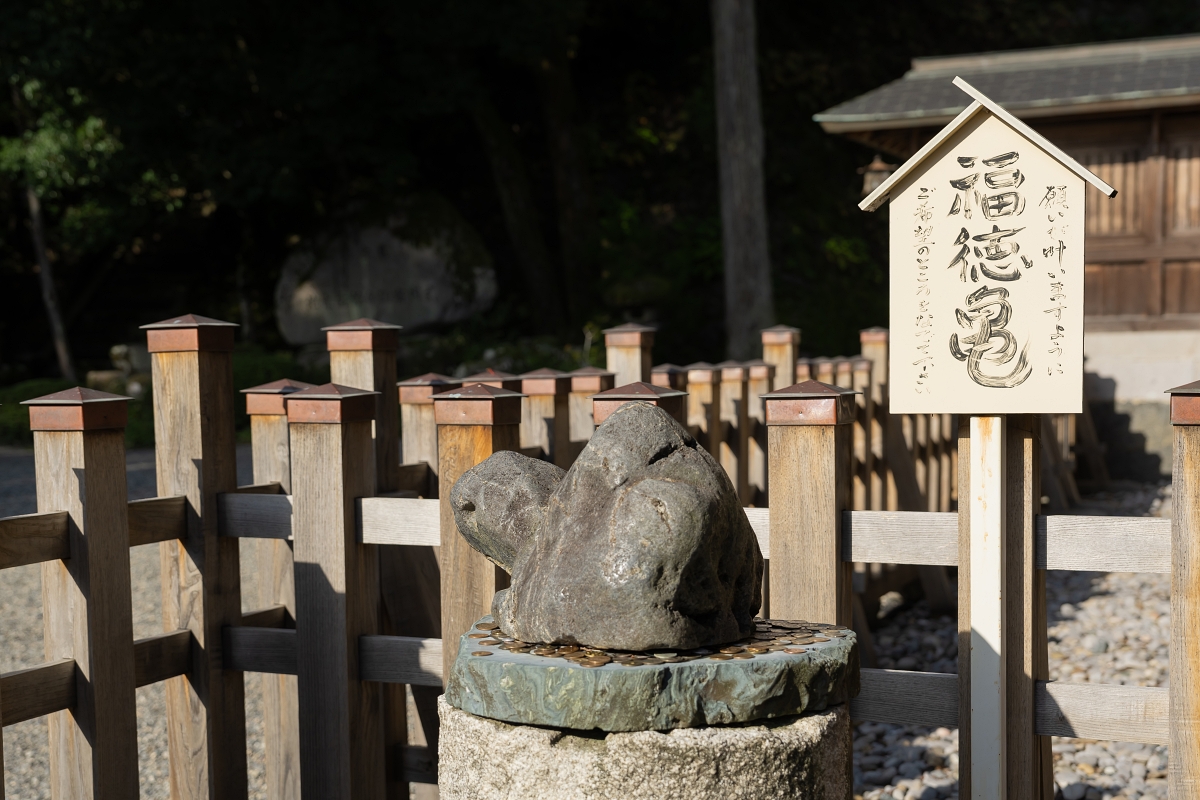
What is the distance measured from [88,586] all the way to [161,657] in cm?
41

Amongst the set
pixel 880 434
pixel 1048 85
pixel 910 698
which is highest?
pixel 1048 85

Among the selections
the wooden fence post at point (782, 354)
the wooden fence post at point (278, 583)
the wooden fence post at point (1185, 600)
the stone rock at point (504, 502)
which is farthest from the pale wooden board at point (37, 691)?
the wooden fence post at point (782, 354)

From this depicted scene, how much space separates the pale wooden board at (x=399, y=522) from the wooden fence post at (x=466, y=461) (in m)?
0.07

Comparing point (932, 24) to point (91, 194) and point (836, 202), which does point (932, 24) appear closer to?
point (836, 202)

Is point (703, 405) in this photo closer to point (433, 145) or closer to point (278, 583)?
point (278, 583)

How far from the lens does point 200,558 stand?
3.08 metres

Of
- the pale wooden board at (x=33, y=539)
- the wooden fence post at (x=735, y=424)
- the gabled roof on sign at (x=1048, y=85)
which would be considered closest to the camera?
the pale wooden board at (x=33, y=539)

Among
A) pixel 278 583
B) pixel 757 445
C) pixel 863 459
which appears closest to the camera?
pixel 278 583

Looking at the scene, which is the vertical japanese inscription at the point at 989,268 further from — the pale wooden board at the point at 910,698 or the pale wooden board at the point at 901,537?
the pale wooden board at the point at 910,698

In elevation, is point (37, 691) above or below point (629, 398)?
below

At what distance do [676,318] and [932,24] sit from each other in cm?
752

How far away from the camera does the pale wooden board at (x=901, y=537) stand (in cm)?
259

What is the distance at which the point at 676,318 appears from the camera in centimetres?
1477

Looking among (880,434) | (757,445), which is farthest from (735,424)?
(880,434)
